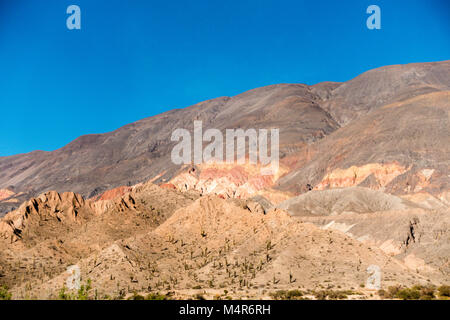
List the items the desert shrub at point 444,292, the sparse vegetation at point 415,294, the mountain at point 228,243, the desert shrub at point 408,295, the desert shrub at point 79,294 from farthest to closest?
the mountain at point 228,243, the desert shrub at point 444,292, the sparse vegetation at point 415,294, the desert shrub at point 408,295, the desert shrub at point 79,294

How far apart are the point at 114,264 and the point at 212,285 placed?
8.22m

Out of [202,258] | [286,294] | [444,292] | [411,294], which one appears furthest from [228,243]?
[444,292]

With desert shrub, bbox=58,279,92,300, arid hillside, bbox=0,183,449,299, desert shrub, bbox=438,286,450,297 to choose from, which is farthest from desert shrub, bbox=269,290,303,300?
desert shrub, bbox=58,279,92,300

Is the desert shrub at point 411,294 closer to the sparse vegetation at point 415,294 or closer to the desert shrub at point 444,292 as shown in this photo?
the sparse vegetation at point 415,294

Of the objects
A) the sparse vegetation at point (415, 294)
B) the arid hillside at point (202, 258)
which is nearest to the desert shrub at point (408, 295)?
the sparse vegetation at point (415, 294)

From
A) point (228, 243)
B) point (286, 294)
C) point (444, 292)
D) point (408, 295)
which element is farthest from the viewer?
point (228, 243)

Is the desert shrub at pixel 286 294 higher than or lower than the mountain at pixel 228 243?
lower

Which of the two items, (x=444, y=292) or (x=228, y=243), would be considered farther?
(x=228, y=243)

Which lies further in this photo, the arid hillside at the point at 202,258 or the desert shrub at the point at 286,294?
the arid hillside at the point at 202,258

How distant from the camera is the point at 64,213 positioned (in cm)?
6238

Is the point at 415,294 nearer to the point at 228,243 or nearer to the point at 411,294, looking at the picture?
the point at 411,294
